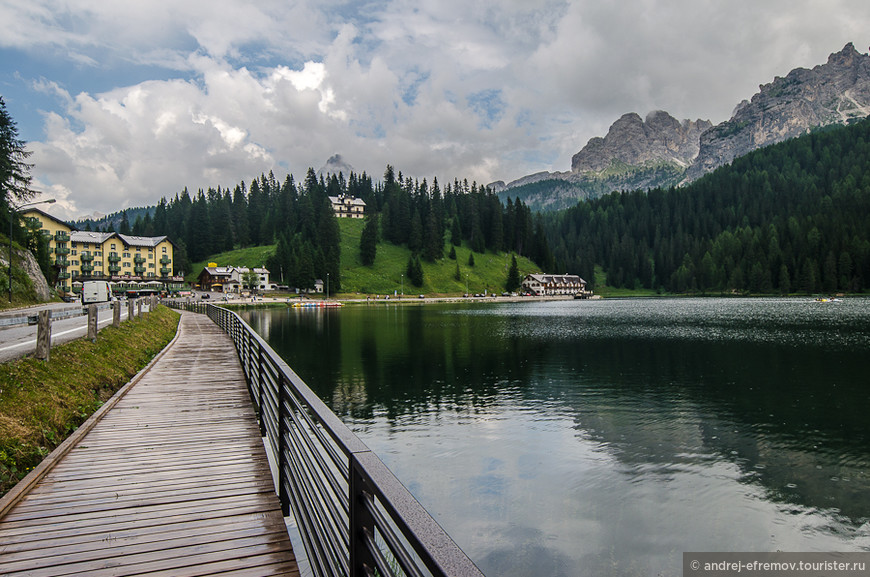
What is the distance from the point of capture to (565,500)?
13.7m

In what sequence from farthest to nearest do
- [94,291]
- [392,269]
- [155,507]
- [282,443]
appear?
1. [392,269]
2. [94,291]
3. [282,443]
4. [155,507]

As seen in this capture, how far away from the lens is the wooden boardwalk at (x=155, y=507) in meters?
5.44

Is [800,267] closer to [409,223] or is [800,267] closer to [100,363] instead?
[409,223]

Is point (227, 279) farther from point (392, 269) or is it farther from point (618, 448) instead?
point (618, 448)

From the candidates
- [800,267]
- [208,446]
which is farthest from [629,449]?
[800,267]

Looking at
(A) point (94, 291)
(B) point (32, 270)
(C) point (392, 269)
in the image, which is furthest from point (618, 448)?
(C) point (392, 269)

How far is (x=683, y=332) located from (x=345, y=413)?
1838 inches

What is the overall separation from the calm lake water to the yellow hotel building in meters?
139

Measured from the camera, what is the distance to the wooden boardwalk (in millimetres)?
5438

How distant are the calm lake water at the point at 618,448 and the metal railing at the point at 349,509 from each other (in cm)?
650

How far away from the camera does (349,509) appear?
11.9 ft

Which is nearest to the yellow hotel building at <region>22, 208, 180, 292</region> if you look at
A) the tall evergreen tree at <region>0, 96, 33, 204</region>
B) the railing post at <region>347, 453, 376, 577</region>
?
the tall evergreen tree at <region>0, 96, 33, 204</region>

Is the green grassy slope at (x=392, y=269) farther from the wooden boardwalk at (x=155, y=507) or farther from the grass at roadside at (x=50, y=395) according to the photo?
the wooden boardwalk at (x=155, y=507)

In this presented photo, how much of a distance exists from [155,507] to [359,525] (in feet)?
16.2
